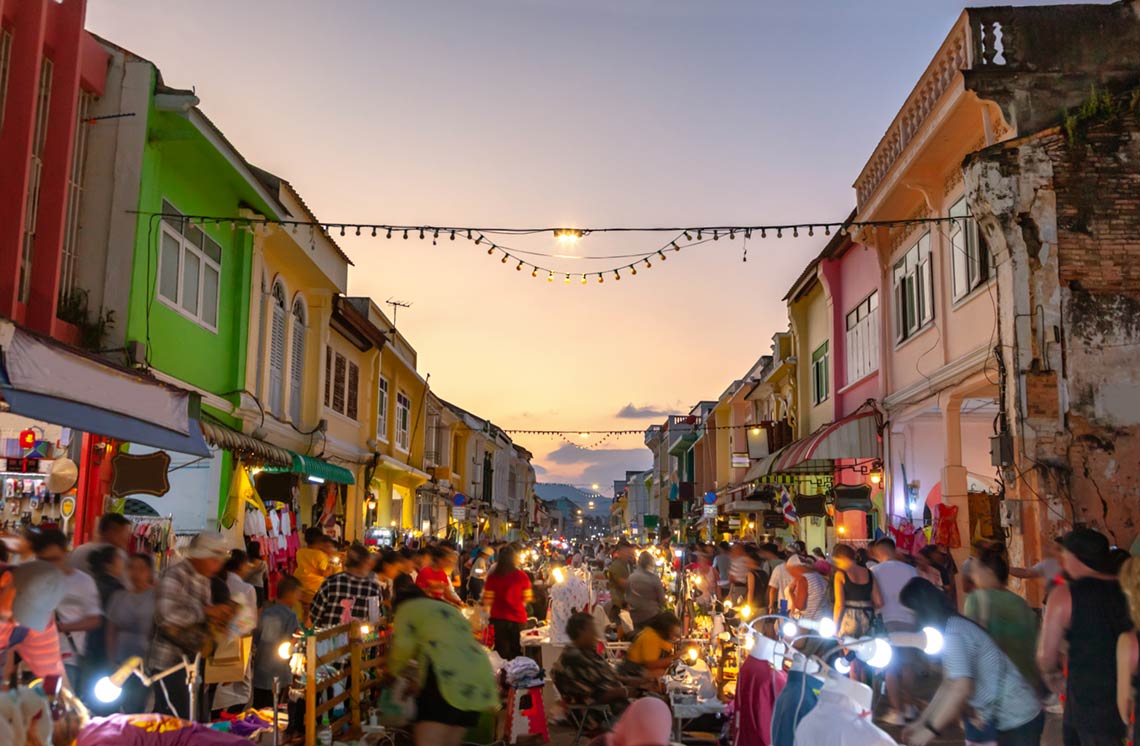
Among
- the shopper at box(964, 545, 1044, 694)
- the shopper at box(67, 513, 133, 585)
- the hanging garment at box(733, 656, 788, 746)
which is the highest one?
the shopper at box(67, 513, 133, 585)

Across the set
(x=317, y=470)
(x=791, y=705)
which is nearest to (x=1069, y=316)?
(x=791, y=705)

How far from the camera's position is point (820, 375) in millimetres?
25328

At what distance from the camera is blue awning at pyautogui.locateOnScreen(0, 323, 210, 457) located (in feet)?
27.0

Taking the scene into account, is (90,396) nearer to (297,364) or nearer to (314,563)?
(314,563)

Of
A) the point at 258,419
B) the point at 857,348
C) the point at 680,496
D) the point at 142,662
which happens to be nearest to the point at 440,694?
the point at 142,662

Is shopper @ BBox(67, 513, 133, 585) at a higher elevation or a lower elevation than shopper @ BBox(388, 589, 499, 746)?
higher

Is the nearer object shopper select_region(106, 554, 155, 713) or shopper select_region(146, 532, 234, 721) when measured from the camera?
shopper select_region(146, 532, 234, 721)

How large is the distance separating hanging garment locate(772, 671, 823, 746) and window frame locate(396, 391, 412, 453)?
27.2 metres

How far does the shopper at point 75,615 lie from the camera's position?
6.91 meters

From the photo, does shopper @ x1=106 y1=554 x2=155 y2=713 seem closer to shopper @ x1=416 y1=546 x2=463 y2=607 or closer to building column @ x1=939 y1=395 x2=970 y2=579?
shopper @ x1=416 y1=546 x2=463 y2=607

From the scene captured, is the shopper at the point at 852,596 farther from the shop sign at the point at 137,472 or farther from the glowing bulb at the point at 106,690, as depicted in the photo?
the shop sign at the point at 137,472

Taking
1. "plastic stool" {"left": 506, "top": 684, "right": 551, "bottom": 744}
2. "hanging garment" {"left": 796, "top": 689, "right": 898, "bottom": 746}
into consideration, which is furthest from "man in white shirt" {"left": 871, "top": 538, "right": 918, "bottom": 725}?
"hanging garment" {"left": 796, "top": 689, "right": 898, "bottom": 746}

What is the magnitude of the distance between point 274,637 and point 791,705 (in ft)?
18.9

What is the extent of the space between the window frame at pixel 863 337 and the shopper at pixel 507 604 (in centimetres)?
1002
